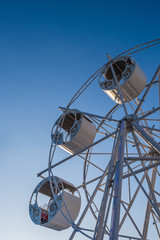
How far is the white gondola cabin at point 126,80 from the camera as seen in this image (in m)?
14.4

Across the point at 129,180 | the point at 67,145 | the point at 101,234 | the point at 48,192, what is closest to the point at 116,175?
the point at 101,234

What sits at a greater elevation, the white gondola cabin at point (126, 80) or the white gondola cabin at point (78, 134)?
the white gondola cabin at point (126, 80)

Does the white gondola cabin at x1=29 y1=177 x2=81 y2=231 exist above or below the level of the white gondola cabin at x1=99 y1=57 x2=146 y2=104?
below

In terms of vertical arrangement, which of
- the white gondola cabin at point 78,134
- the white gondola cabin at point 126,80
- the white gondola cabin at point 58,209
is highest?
the white gondola cabin at point 126,80

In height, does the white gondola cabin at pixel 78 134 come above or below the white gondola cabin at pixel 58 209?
above

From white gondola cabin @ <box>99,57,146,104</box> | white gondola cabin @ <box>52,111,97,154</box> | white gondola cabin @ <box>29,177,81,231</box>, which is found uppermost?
white gondola cabin @ <box>99,57,146,104</box>

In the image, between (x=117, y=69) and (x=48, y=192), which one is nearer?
(x=117, y=69)

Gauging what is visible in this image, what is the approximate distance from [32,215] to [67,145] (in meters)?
3.94

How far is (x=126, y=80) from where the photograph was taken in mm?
14344

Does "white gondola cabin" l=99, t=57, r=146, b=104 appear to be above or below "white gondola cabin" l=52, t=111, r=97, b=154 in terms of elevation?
above

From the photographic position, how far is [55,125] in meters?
15.6

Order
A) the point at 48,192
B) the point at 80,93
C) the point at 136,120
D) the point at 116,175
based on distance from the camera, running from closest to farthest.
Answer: the point at 116,175
the point at 136,120
the point at 80,93
the point at 48,192

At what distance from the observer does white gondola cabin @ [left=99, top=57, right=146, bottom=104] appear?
14.4 metres

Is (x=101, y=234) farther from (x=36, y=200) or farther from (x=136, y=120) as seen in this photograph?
(x=36, y=200)
